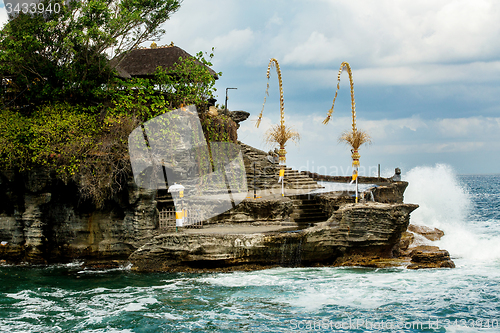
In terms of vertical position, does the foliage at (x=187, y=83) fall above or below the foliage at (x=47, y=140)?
above

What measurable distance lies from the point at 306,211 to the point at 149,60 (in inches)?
458

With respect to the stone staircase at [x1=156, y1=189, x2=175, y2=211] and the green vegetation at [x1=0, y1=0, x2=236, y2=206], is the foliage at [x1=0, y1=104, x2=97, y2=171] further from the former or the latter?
the stone staircase at [x1=156, y1=189, x2=175, y2=211]

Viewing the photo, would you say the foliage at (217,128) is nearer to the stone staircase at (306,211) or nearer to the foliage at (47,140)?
the stone staircase at (306,211)

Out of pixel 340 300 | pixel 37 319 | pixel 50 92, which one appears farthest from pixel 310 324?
pixel 50 92

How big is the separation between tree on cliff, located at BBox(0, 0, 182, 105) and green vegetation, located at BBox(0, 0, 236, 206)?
4cm

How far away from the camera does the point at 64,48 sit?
1844cm

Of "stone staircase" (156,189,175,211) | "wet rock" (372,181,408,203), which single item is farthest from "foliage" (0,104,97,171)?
"wet rock" (372,181,408,203)

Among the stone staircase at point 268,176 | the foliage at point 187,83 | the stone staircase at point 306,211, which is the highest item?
the foliage at point 187,83

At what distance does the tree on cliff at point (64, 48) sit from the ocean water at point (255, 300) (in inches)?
307

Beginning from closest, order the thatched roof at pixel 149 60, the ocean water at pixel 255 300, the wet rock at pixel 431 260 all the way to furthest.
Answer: the ocean water at pixel 255 300, the wet rock at pixel 431 260, the thatched roof at pixel 149 60

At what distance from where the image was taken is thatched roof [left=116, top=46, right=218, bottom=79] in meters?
22.0

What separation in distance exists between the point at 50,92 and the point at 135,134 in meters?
4.41

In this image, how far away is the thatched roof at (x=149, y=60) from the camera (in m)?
22.0

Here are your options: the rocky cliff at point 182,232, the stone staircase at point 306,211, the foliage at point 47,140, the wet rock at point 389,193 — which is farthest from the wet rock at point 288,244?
the wet rock at point 389,193
